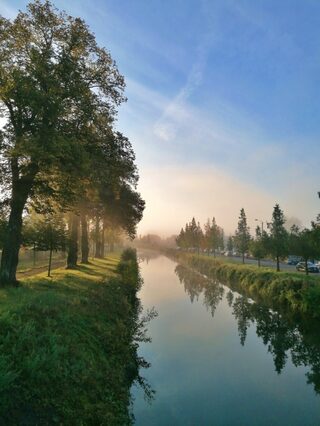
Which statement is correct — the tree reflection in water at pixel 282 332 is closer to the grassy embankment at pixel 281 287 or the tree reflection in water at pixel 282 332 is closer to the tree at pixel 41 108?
the grassy embankment at pixel 281 287

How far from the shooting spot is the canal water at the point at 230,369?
12016 mm

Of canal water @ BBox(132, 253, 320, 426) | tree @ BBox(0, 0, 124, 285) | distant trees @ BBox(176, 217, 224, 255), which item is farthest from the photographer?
distant trees @ BBox(176, 217, 224, 255)

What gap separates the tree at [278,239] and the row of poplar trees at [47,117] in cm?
3034

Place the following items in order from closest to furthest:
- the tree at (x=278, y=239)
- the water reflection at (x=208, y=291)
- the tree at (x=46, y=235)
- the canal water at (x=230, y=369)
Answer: the canal water at (x=230, y=369), the tree at (x=46, y=235), the water reflection at (x=208, y=291), the tree at (x=278, y=239)

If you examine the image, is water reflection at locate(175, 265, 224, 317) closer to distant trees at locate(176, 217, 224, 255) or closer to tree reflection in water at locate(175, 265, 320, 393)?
tree reflection in water at locate(175, 265, 320, 393)

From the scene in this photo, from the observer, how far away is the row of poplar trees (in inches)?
668

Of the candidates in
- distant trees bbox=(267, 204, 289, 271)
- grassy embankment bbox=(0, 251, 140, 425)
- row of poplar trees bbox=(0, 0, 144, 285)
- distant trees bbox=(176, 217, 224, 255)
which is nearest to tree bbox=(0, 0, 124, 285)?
row of poplar trees bbox=(0, 0, 144, 285)

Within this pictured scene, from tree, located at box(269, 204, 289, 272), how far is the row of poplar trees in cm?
3034

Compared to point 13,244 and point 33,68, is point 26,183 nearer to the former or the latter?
point 13,244

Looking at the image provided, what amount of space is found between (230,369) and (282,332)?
26.0 ft

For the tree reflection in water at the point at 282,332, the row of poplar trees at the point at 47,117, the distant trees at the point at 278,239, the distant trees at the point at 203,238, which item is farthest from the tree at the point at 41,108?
the distant trees at the point at 203,238

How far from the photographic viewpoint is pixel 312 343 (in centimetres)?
2022

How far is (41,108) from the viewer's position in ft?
55.2

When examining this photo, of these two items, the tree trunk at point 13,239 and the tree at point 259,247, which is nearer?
the tree trunk at point 13,239
